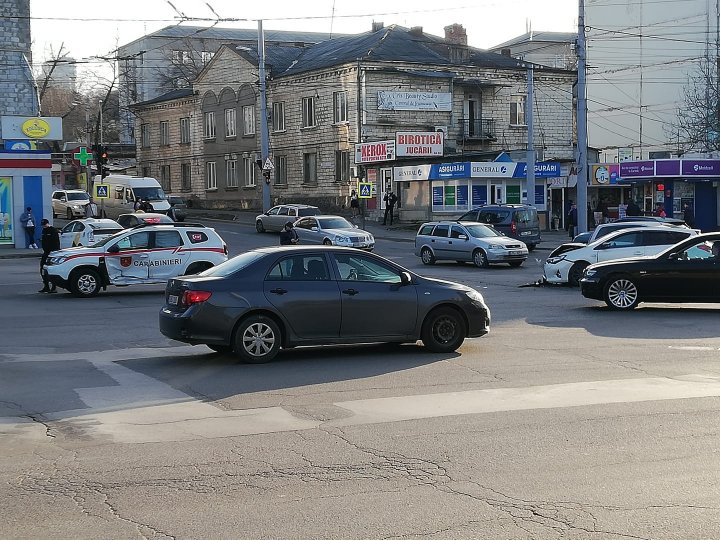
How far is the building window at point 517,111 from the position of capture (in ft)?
220

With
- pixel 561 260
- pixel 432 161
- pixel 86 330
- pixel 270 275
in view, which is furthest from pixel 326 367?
pixel 432 161

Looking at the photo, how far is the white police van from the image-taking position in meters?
24.2

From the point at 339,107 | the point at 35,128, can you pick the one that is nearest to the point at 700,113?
the point at 339,107

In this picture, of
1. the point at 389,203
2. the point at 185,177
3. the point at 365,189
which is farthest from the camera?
the point at 185,177

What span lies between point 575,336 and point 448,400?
19.2 ft

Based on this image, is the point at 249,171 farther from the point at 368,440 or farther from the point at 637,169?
the point at 368,440

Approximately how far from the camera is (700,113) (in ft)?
206

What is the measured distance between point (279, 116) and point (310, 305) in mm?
54713

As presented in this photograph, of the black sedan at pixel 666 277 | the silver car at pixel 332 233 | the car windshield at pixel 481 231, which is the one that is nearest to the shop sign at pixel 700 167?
the car windshield at pixel 481 231

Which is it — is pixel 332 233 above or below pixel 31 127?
below

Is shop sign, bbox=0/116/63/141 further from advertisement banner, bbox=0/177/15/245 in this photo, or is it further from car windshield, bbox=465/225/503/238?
car windshield, bbox=465/225/503/238

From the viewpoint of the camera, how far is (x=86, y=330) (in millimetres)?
17797

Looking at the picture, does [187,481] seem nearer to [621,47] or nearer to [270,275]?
[270,275]

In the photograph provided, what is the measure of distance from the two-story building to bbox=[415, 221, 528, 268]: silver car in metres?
16.0
